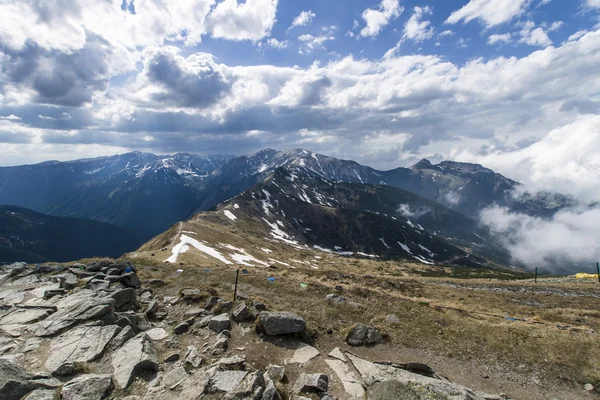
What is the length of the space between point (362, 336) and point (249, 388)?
932cm

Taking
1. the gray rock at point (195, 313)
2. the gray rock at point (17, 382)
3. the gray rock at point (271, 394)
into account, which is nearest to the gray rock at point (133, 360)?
the gray rock at point (17, 382)

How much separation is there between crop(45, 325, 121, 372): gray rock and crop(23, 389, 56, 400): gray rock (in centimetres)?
199

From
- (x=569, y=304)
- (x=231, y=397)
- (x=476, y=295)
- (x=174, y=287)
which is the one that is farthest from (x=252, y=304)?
(x=569, y=304)

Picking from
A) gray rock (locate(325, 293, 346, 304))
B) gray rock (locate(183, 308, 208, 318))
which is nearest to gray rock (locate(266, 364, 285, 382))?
gray rock (locate(183, 308, 208, 318))

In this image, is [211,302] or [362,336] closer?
[362,336]

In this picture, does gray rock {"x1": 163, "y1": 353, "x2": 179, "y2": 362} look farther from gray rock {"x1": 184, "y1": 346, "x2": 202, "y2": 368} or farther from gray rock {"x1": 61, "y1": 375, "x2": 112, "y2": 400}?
gray rock {"x1": 61, "y1": 375, "x2": 112, "y2": 400}

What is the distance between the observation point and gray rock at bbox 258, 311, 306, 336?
701 inches

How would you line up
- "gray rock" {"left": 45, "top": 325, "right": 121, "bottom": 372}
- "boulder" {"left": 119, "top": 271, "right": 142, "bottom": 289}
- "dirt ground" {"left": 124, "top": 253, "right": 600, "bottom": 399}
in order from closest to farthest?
"gray rock" {"left": 45, "top": 325, "right": 121, "bottom": 372}, "dirt ground" {"left": 124, "top": 253, "right": 600, "bottom": 399}, "boulder" {"left": 119, "top": 271, "right": 142, "bottom": 289}

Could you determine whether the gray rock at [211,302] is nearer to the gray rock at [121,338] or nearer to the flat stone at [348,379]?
the gray rock at [121,338]

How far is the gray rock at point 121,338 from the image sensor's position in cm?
1549

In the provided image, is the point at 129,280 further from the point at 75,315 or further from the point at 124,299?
the point at 75,315

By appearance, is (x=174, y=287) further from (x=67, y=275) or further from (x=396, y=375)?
(x=396, y=375)

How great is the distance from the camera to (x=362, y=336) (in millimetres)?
18859

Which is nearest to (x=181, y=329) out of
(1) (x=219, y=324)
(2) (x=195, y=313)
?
(2) (x=195, y=313)
